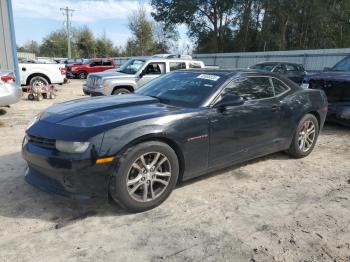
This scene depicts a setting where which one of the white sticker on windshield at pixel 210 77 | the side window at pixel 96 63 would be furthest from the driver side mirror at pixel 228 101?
the side window at pixel 96 63

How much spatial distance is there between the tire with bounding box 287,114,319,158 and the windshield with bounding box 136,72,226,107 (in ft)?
5.80

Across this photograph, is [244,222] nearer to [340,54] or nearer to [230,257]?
[230,257]

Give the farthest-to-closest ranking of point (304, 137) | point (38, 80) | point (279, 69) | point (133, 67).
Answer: point (38, 80), point (279, 69), point (133, 67), point (304, 137)

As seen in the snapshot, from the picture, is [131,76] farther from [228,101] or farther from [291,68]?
[291,68]

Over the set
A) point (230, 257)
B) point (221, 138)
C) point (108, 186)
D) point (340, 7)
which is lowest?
point (230, 257)

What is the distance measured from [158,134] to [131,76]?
7391 millimetres

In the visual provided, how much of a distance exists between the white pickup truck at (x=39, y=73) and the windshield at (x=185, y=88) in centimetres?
1103

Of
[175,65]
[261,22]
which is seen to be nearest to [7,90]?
[175,65]

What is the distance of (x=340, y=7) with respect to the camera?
33344 millimetres

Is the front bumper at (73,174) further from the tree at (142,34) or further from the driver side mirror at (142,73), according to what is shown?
the tree at (142,34)

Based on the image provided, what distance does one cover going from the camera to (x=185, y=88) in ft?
15.9

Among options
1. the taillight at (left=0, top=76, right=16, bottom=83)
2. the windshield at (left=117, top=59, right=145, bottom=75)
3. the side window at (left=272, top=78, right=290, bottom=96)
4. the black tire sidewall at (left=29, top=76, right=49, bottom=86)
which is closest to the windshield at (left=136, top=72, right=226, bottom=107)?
the side window at (left=272, top=78, right=290, bottom=96)

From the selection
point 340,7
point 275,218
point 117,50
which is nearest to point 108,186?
point 275,218

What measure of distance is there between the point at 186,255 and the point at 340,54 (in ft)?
66.3
